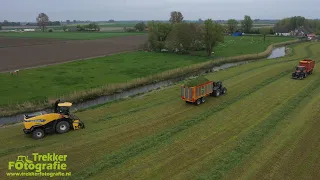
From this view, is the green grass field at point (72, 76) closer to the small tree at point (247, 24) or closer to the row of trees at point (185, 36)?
the row of trees at point (185, 36)

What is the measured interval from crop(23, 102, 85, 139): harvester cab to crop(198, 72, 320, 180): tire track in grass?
10.4 meters

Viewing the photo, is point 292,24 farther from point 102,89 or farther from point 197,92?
point 197,92

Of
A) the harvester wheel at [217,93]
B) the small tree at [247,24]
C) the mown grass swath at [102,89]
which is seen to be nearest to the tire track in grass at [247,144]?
the harvester wheel at [217,93]

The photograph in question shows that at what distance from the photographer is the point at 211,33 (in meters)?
58.7

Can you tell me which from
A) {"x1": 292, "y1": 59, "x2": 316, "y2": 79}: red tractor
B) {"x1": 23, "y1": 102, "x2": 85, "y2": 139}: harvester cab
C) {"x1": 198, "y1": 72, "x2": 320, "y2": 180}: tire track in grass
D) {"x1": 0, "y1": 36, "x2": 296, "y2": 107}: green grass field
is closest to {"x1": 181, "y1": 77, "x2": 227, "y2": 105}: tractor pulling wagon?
{"x1": 198, "y1": 72, "x2": 320, "y2": 180}: tire track in grass

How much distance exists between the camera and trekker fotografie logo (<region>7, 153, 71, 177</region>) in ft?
46.4

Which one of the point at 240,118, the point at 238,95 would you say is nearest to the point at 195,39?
the point at 238,95

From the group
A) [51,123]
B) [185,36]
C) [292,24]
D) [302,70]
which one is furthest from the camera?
[292,24]

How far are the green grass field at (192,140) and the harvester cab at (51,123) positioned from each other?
0.56m

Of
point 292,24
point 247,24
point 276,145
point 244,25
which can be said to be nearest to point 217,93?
point 276,145

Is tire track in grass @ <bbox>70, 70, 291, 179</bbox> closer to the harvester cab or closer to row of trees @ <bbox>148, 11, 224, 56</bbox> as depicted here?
the harvester cab

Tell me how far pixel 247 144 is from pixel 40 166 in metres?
11.8

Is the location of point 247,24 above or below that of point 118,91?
above

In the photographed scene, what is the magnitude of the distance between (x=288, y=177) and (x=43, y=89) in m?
26.7
